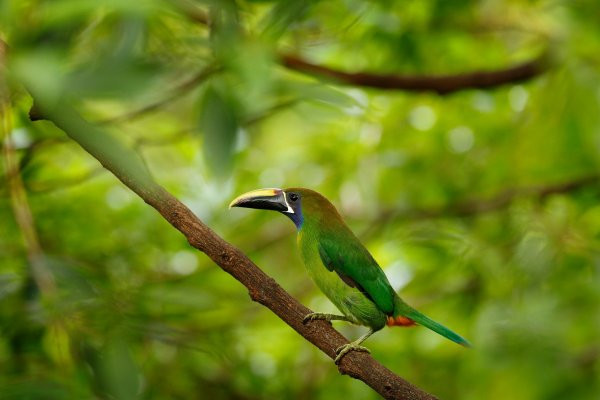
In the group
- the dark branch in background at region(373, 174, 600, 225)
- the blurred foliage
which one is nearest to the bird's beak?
the blurred foliage

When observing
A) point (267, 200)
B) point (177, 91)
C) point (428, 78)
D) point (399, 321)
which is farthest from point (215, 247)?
point (428, 78)

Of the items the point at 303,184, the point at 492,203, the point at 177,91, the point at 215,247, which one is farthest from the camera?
the point at 303,184

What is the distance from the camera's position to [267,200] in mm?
2217

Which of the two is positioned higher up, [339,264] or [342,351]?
[339,264]

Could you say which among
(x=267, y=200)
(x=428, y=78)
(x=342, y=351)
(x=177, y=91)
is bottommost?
(x=342, y=351)

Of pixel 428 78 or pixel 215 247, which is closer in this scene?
pixel 215 247

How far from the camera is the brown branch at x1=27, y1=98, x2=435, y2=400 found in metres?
1.46

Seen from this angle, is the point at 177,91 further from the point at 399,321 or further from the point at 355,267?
the point at 399,321

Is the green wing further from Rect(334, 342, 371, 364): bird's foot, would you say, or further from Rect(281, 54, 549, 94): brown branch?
Rect(281, 54, 549, 94): brown branch

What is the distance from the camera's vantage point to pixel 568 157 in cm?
363

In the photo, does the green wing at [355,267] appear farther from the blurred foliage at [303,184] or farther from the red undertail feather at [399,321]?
the blurred foliage at [303,184]

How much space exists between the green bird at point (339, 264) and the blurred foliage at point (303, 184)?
0.57 feet

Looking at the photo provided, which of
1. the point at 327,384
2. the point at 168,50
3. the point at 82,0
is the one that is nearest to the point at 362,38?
the point at 168,50

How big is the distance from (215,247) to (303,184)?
7.23ft
